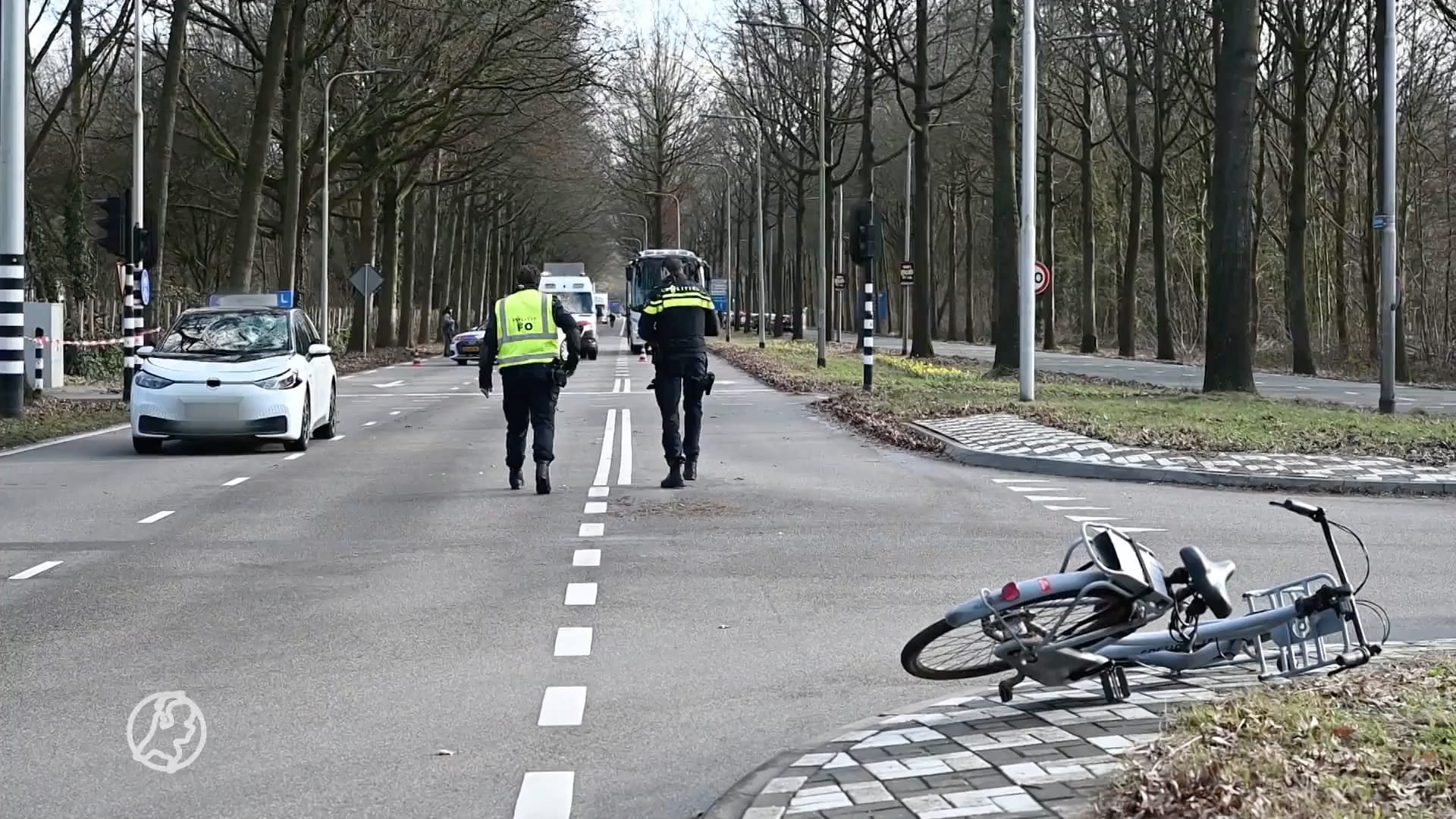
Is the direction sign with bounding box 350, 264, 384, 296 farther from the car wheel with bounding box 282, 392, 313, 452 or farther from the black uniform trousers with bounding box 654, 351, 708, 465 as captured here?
the black uniform trousers with bounding box 654, 351, 708, 465

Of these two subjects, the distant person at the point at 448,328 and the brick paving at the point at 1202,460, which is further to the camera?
the distant person at the point at 448,328

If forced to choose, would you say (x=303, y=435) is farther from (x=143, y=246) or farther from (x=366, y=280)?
(x=366, y=280)

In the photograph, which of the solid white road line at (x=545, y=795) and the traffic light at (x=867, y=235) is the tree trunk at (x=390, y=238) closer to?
the traffic light at (x=867, y=235)

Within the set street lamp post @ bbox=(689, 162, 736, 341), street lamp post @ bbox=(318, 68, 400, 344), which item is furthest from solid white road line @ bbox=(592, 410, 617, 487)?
street lamp post @ bbox=(689, 162, 736, 341)

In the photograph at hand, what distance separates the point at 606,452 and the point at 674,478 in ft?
12.7

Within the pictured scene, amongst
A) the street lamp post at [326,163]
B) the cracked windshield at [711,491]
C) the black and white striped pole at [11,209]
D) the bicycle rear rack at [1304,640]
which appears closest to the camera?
the cracked windshield at [711,491]

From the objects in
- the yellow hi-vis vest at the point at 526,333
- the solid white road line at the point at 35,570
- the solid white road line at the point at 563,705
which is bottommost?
the solid white road line at the point at 563,705

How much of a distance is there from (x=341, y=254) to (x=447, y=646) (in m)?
59.9

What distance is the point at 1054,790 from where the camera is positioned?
5.06m

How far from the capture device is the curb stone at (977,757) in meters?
5.01

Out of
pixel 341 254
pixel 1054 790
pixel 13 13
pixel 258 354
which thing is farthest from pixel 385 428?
pixel 341 254

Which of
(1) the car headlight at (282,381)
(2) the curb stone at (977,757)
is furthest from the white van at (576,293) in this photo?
(2) the curb stone at (977,757)

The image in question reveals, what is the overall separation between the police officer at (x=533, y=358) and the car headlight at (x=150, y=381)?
5.08 meters

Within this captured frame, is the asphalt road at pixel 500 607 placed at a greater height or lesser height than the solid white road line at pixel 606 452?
lesser
